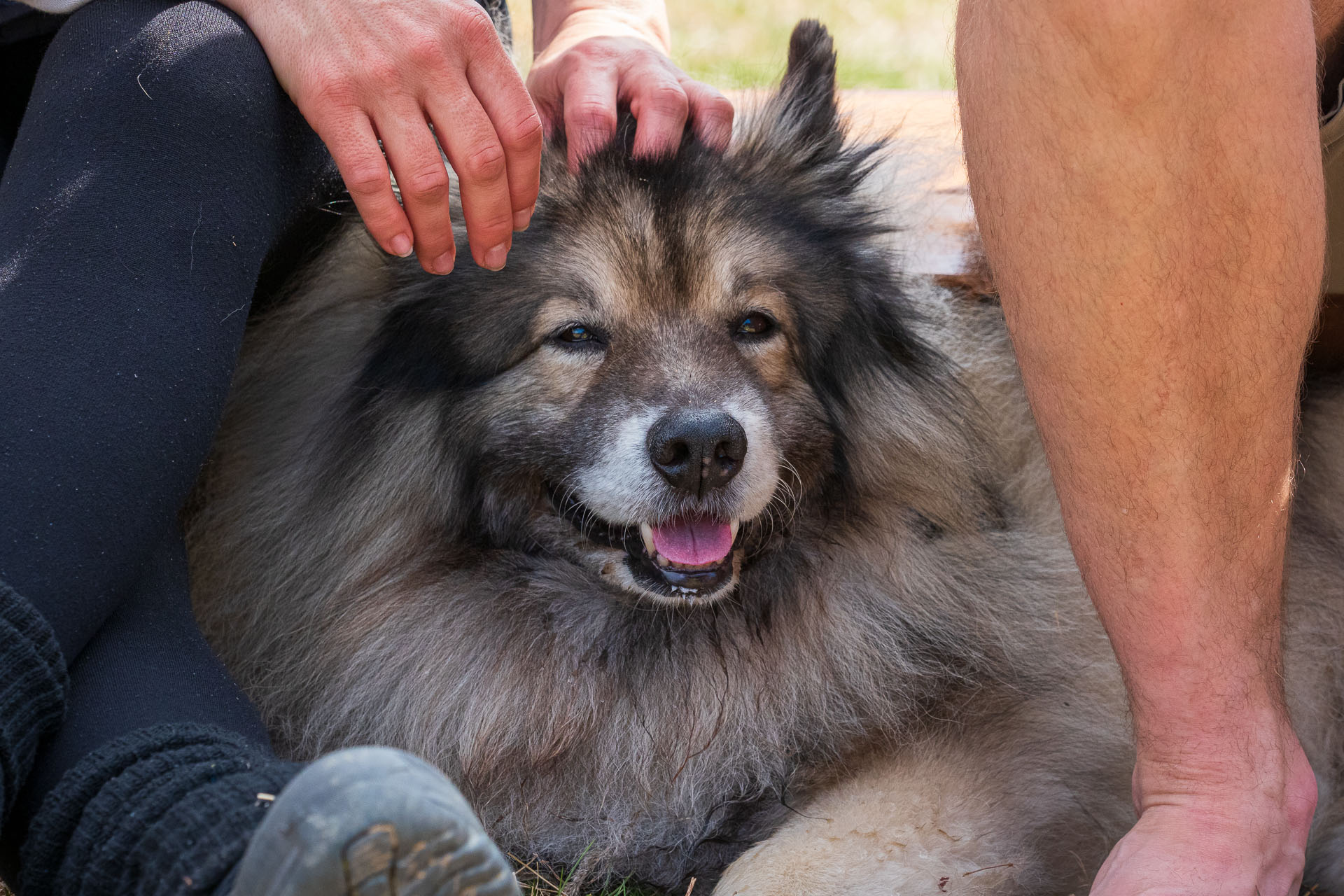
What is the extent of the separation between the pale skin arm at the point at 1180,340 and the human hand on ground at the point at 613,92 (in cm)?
76

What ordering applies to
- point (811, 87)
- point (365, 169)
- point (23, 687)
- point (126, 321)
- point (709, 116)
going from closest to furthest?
point (23, 687) < point (126, 321) < point (365, 169) < point (709, 116) < point (811, 87)

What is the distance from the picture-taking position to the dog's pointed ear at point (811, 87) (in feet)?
8.45

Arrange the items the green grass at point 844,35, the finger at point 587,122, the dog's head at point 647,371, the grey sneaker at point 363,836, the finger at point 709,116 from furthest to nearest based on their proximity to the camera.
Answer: the green grass at point 844,35 < the finger at point 709,116 < the finger at point 587,122 < the dog's head at point 647,371 < the grey sneaker at point 363,836

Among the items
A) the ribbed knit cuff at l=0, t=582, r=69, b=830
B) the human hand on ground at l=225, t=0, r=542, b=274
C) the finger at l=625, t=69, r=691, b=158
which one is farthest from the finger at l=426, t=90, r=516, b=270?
the ribbed knit cuff at l=0, t=582, r=69, b=830

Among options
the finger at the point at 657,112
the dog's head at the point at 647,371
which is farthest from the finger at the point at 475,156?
the finger at the point at 657,112

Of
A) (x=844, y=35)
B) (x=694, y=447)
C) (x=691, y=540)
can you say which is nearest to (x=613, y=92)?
(x=694, y=447)

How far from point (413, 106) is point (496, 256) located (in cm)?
28

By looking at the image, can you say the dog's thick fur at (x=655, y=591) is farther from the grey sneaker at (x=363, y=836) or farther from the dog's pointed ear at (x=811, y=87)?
the grey sneaker at (x=363, y=836)

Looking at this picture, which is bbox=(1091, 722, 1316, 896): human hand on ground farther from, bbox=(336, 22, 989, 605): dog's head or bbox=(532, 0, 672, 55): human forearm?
bbox=(532, 0, 672, 55): human forearm

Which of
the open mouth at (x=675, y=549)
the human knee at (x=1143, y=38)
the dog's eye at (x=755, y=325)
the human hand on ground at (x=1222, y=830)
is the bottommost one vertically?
the open mouth at (x=675, y=549)

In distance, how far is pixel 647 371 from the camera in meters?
2.21

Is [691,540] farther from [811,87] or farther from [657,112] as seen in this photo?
[811,87]

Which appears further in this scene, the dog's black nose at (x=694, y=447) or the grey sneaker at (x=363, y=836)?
the dog's black nose at (x=694, y=447)

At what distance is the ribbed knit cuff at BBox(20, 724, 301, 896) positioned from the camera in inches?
53.6
